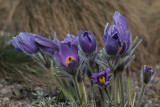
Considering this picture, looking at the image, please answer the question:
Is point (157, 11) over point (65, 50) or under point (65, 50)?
over

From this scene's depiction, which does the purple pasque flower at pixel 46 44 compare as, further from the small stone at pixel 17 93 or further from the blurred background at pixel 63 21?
the blurred background at pixel 63 21

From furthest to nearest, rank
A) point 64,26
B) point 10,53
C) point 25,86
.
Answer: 1. point 64,26
2. point 10,53
3. point 25,86

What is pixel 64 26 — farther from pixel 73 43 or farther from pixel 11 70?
pixel 73 43

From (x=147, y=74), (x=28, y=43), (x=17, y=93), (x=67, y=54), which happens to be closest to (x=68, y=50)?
(x=67, y=54)

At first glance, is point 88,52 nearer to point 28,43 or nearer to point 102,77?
point 102,77

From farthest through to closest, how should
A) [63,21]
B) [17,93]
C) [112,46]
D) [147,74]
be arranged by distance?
[63,21] < [17,93] < [147,74] < [112,46]

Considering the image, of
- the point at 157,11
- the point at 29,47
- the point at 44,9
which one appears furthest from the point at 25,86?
the point at 157,11

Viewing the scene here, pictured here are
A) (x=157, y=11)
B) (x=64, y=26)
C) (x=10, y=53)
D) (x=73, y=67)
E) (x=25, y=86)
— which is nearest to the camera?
(x=73, y=67)
